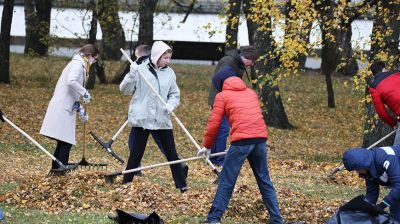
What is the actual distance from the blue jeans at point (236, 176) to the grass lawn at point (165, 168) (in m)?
0.37

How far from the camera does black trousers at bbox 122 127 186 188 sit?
33.1ft

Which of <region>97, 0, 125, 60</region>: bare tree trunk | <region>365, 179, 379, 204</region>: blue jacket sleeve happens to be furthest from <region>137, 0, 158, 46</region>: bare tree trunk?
<region>365, 179, 379, 204</region>: blue jacket sleeve

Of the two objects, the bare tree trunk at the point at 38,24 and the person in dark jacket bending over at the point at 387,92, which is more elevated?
the person in dark jacket bending over at the point at 387,92

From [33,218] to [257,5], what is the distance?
6.12 metres

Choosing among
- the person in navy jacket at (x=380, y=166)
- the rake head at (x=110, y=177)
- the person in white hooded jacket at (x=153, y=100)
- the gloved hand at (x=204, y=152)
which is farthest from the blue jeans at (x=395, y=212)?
the rake head at (x=110, y=177)

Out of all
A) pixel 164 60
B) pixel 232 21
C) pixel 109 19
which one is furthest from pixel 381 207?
pixel 109 19

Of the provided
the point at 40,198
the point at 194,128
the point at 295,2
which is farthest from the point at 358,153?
the point at 194,128

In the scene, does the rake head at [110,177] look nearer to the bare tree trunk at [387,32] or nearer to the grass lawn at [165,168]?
the grass lawn at [165,168]

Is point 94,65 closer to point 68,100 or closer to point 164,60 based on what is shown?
point 68,100

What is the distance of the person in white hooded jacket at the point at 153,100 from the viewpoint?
9.90 meters

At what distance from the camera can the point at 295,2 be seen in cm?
1308

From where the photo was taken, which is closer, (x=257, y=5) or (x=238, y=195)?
(x=238, y=195)

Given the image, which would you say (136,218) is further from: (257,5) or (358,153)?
(257,5)

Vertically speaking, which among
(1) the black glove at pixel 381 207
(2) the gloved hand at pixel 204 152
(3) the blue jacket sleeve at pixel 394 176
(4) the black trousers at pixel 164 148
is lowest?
(4) the black trousers at pixel 164 148
